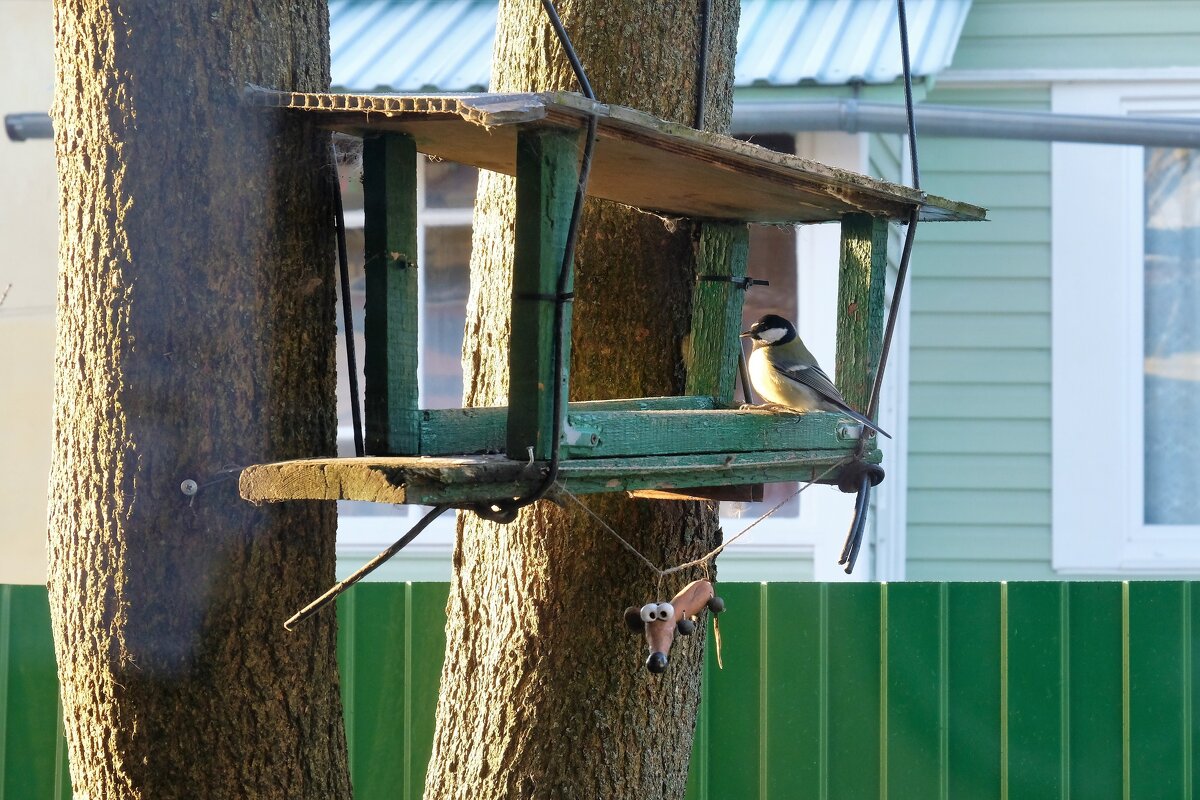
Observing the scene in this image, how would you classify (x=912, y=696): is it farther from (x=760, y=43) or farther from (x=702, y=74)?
(x=760, y=43)

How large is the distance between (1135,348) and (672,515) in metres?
4.50

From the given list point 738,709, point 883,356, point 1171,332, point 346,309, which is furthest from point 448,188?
point 346,309

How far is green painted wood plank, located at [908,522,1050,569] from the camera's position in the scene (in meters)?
6.62

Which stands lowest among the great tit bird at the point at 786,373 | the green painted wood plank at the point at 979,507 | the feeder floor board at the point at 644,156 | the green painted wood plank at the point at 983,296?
the green painted wood plank at the point at 979,507

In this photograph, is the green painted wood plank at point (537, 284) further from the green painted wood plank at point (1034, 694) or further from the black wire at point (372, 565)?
the green painted wood plank at point (1034, 694)

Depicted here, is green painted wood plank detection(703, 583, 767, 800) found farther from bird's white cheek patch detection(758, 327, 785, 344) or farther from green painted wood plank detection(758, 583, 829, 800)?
bird's white cheek patch detection(758, 327, 785, 344)

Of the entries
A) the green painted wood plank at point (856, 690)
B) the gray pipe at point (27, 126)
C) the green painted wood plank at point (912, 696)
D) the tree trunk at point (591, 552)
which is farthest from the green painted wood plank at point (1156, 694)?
the gray pipe at point (27, 126)

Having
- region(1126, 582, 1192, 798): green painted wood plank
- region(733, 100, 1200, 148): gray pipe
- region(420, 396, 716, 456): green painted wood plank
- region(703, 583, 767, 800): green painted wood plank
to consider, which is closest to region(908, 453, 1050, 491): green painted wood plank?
region(733, 100, 1200, 148): gray pipe

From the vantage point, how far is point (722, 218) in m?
2.75

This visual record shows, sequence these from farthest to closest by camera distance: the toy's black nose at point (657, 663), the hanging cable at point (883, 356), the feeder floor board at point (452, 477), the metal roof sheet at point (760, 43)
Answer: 1. the metal roof sheet at point (760, 43)
2. the hanging cable at point (883, 356)
3. the toy's black nose at point (657, 663)
4. the feeder floor board at point (452, 477)

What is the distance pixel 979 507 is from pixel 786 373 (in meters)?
4.02

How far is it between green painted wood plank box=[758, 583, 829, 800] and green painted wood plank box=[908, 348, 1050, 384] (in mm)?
2945

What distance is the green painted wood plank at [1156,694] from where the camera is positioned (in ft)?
13.0

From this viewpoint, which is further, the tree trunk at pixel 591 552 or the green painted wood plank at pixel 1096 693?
the green painted wood plank at pixel 1096 693
